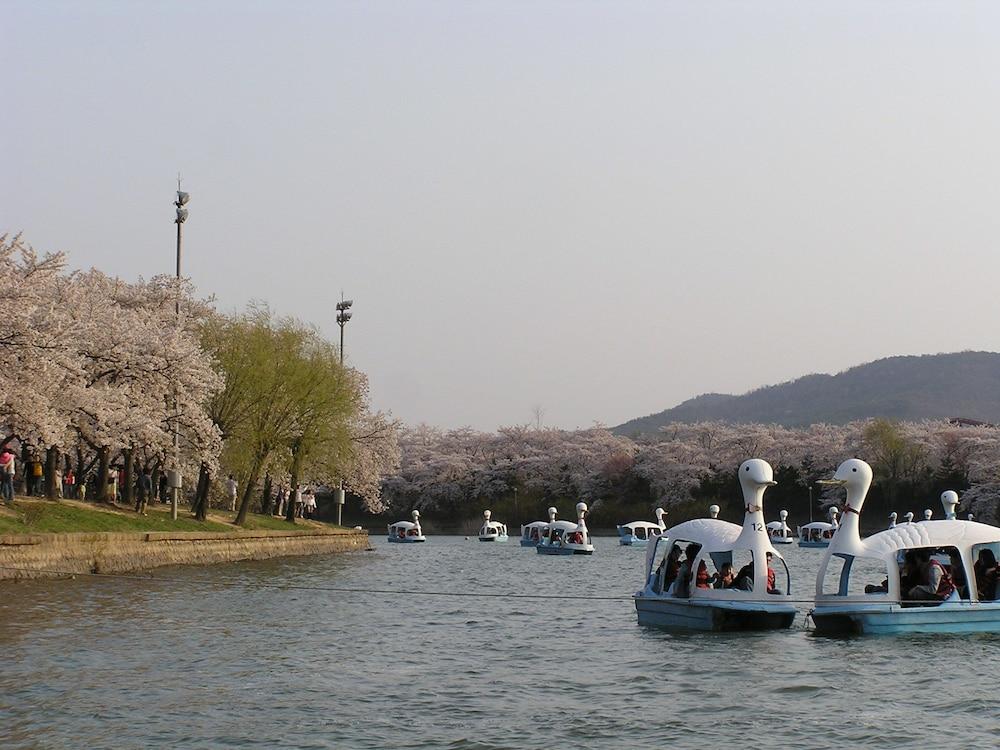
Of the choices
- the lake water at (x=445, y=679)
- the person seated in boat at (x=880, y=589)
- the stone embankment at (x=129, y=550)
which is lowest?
the lake water at (x=445, y=679)

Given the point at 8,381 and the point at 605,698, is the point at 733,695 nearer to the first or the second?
the point at 605,698

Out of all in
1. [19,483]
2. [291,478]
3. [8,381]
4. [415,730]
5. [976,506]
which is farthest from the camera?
[976,506]

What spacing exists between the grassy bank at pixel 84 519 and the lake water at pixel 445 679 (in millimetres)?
4736

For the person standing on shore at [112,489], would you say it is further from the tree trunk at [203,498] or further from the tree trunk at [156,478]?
the tree trunk at [203,498]

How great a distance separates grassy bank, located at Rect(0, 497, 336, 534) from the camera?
36.5 meters

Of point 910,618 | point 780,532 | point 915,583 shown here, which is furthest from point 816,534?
point 910,618

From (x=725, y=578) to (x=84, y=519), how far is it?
21695 millimetres

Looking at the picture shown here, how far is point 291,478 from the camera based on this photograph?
63688mm

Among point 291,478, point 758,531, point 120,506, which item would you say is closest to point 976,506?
point 291,478

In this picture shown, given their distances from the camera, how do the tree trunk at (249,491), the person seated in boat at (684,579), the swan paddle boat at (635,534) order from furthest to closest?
the swan paddle boat at (635,534)
the tree trunk at (249,491)
the person seated in boat at (684,579)

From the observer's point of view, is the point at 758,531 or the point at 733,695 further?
the point at 758,531

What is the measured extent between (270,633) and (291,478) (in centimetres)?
3801

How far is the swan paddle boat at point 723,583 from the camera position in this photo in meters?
25.1

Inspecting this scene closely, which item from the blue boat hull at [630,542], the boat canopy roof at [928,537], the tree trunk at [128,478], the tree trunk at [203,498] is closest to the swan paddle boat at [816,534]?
the blue boat hull at [630,542]
